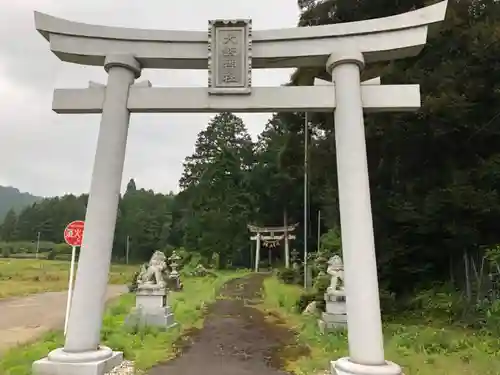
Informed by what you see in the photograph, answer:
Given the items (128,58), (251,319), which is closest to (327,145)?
(251,319)

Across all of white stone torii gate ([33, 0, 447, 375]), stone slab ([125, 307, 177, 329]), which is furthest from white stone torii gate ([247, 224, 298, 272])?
white stone torii gate ([33, 0, 447, 375])

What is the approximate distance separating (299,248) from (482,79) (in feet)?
93.0

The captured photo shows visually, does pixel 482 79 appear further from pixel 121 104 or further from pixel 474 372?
pixel 121 104

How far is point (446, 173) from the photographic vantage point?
30.1 feet

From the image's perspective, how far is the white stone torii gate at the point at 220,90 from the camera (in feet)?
17.0

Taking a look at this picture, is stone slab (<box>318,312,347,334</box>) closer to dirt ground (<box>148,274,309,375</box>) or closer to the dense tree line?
dirt ground (<box>148,274,309,375</box>)

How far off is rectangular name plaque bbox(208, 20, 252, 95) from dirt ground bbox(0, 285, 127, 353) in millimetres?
6414

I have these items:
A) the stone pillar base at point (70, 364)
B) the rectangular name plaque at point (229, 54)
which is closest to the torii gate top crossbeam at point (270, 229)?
the rectangular name plaque at point (229, 54)

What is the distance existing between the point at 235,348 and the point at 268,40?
5.11 m

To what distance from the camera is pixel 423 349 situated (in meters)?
6.80

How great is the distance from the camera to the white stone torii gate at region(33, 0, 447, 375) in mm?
5172

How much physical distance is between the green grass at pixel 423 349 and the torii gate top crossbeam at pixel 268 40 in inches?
164

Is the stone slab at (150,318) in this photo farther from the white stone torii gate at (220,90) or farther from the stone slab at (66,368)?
the stone slab at (66,368)

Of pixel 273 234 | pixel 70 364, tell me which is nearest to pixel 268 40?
pixel 70 364
